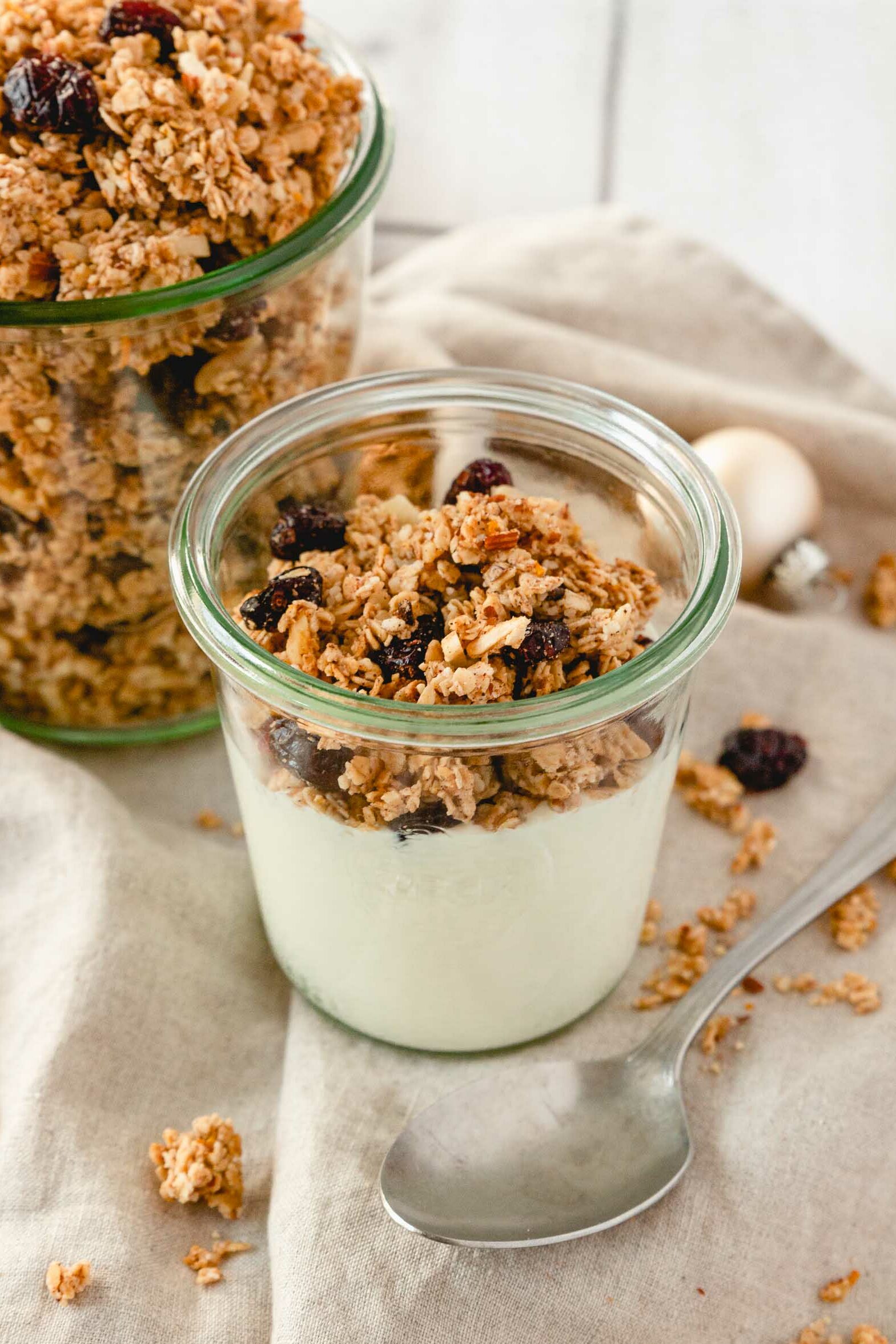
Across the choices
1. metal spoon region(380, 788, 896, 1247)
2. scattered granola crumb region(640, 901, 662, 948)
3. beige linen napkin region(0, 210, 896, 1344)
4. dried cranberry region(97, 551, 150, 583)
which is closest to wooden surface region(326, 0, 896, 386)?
beige linen napkin region(0, 210, 896, 1344)

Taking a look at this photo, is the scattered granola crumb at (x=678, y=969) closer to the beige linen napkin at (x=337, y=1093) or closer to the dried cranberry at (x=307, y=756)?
the beige linen napkin at (x=337, y=1093)

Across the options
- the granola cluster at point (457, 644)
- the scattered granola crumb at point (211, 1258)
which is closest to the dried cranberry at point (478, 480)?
the granola cluster at point (457, 644)

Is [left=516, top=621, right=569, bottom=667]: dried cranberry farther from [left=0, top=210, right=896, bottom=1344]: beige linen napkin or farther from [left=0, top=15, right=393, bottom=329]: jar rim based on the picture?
[left=0, top=15, right=393, bottom=329]: jar rim

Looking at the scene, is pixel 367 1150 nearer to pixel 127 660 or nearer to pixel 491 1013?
pixel 491 1013

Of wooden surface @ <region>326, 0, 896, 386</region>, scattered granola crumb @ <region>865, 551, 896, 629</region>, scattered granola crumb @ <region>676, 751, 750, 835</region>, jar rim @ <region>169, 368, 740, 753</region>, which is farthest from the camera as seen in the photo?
wooden surface @ <region>326, 0, 896, 386</region>

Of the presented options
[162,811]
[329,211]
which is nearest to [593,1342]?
[162,811]

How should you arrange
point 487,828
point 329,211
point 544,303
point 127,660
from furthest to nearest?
point 544,303
point 127,660
point 329,211
point 487,828
